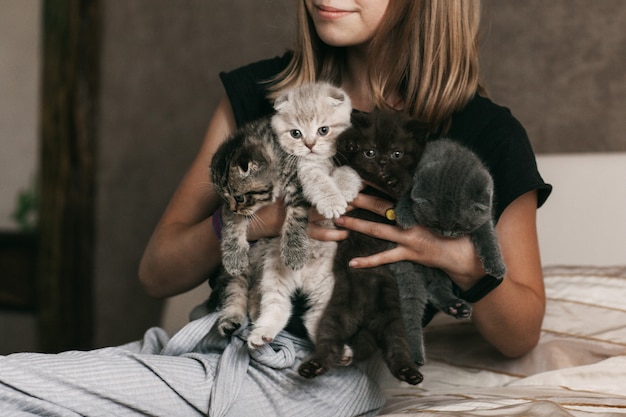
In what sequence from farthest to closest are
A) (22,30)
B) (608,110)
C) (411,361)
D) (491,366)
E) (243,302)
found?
(22,30), (608,110), (491,366), (243,302), (411,361)

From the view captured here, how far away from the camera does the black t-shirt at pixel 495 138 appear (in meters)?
1.52

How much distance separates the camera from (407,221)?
134cm

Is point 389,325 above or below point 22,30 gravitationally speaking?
below

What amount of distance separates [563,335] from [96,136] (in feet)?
7.65

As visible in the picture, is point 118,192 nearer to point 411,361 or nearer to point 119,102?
point 119,102

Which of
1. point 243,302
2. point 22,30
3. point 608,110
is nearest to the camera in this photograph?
point 243,302

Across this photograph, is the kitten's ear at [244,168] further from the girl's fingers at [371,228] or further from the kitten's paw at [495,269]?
the kitten's paw at [495,269]

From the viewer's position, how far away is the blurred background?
2943mm

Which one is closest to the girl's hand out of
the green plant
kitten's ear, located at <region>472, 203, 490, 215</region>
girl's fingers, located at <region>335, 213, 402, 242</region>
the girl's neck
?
girl's fingers, located at <region>335, 213, 402, 242</region>

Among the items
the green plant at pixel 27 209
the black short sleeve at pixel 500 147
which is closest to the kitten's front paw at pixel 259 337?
the black short sleeve at pixel 500 147

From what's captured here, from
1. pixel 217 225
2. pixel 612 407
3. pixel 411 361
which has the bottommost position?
pixel 612 407

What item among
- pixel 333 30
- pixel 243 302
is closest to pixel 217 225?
pixel 243 302

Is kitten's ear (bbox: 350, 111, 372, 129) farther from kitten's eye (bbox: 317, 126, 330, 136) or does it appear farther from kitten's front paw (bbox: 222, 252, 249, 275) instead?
kitten's front paw (bbox: 222, 252, 249, 275)

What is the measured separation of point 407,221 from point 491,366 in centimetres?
63
